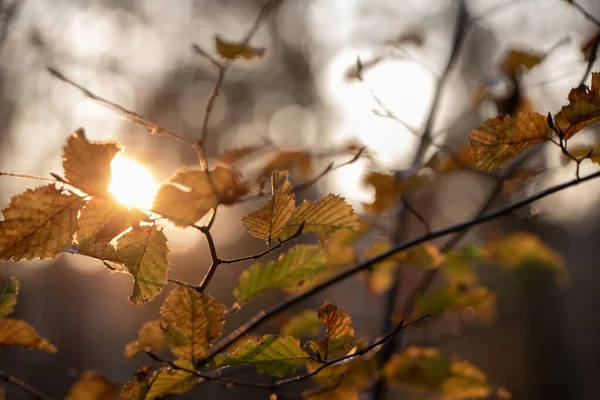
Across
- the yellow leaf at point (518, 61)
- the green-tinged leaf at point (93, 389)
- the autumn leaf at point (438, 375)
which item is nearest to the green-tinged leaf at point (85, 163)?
the green-tinged leaf at point (93, 389)

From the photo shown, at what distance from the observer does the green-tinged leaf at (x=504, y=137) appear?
1.90ft

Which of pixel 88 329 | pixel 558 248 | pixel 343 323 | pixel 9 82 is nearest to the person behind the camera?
pixel 343 323

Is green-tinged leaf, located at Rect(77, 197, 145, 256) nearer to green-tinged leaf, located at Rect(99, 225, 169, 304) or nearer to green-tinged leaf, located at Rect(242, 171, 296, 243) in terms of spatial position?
green-tinged leaf, located at Rect(99, 225, 169, 304)

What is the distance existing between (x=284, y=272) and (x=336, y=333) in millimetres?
111

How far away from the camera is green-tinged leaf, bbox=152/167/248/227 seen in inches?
21.3

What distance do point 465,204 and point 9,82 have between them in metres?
10.5

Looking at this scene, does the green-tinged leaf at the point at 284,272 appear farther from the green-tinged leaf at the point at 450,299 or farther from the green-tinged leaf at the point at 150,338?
the green-tinged leaf at the point at 450,299

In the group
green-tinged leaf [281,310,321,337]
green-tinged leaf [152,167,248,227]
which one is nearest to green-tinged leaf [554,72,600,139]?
green-tinged leaf [152,167,248,227]

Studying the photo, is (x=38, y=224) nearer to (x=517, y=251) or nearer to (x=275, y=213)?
(x=275, y=213)

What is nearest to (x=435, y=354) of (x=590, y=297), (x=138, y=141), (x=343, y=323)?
(x=343, y=323)

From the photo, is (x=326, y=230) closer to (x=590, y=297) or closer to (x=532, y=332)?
(x=532, y=332)

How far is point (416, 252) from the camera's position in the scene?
39.3 inches

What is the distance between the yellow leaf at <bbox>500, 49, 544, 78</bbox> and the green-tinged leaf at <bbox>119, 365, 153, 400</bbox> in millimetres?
1015

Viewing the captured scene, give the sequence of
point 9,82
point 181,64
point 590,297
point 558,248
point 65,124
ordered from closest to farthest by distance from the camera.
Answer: point 9,82, point 65,124, point 181,64, point 558,248, point 590,297
